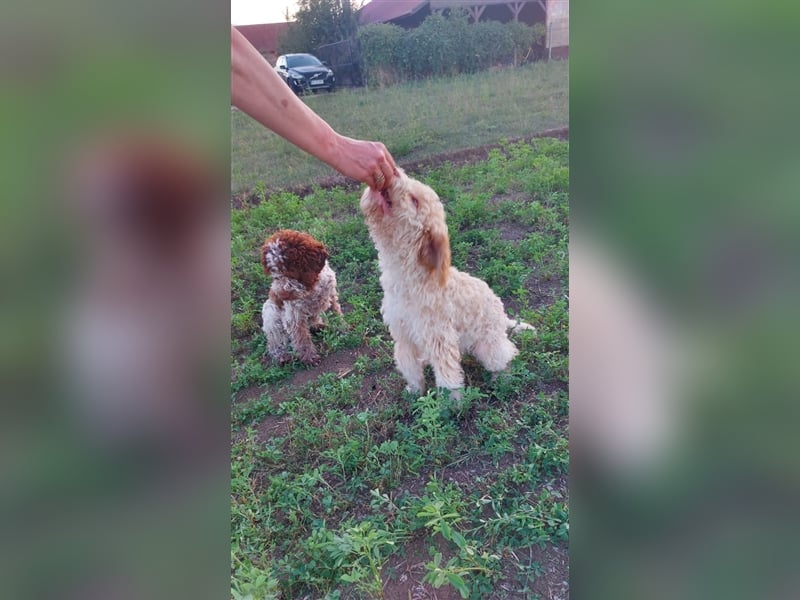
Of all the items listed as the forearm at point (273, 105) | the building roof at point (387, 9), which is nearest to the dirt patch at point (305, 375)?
the forearm at point (273, 105)

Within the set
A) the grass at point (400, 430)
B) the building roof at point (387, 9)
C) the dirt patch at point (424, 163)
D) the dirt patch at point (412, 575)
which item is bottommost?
the dirt patch at point (412, 575)

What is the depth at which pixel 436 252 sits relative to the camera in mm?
2936

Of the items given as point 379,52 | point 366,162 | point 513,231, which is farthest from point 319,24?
point 513,231

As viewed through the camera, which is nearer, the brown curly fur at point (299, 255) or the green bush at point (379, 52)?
the green bush at point (379, 52)

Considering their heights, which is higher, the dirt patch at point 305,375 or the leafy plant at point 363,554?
the dirt patch at point 305,375

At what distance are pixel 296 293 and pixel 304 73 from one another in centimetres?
135

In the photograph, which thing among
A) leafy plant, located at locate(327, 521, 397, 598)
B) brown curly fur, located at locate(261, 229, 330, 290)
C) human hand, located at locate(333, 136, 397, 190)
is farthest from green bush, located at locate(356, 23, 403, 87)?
leafy plant, located at locate(327, 521, 397, 598)

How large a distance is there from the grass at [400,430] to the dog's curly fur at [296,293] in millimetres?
81

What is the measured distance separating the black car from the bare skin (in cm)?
22

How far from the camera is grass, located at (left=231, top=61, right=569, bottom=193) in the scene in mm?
2426

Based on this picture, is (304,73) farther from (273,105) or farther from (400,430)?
(400,430)

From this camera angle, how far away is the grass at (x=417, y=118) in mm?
2426
